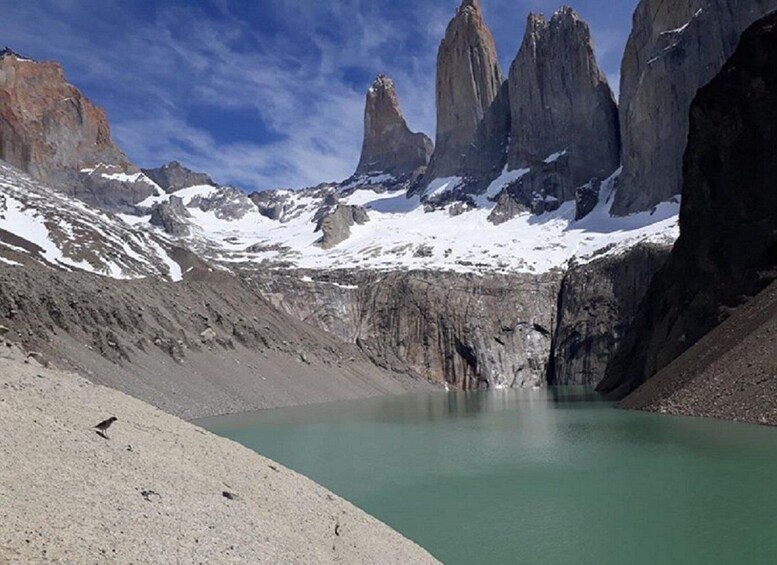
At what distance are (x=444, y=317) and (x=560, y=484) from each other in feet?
257

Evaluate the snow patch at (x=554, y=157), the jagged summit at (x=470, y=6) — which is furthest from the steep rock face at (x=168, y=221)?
the jagged summit at (x=470, y=6)

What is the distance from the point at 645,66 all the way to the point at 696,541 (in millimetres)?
109065

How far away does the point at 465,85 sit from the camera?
16000cm

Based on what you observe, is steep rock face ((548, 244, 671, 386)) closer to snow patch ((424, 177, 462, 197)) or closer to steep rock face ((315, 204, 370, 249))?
steep rock face ((315, 204, 370, 249))

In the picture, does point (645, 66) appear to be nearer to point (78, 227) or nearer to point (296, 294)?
point (296, 294)

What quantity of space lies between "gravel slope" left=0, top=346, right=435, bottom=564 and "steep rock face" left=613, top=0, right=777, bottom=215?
10323 centimetres

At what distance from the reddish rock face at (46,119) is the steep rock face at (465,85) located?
3356 inches

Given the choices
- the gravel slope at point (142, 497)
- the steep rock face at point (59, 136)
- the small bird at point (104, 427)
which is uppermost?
the steep rock face at point (59, 136)

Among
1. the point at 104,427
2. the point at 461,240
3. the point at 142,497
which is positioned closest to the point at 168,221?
the point at 461,240

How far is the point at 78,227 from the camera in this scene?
59781mm

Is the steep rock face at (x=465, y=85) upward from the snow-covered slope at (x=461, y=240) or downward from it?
upward

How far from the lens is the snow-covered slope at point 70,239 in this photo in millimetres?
51969

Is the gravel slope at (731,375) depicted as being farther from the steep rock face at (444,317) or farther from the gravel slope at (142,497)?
the steep rock face at (444,317)

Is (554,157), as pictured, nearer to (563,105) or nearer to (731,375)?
(563,105)
